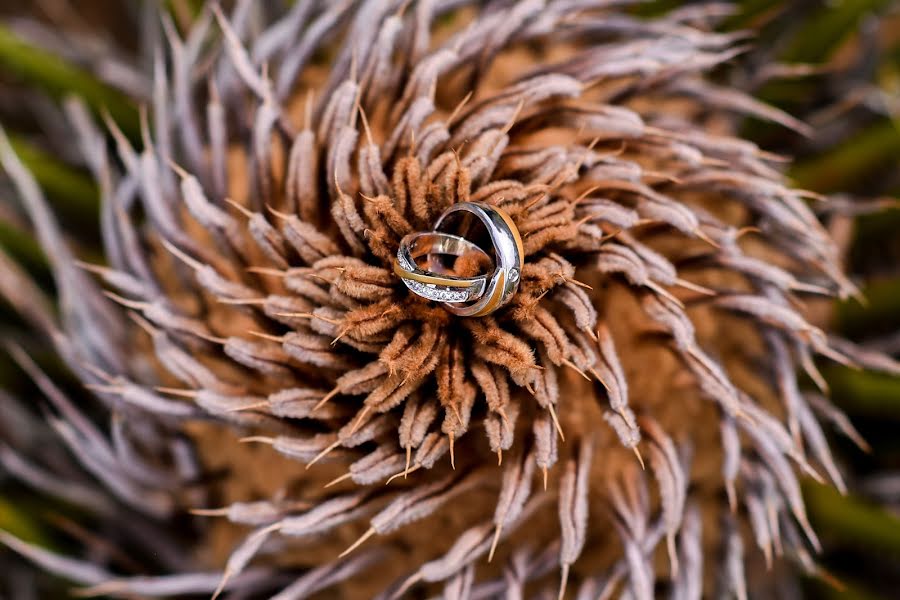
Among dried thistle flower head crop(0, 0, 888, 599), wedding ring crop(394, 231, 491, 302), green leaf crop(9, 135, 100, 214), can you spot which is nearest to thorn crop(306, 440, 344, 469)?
dried thistle flower head crop(0, 0, 888, 599)

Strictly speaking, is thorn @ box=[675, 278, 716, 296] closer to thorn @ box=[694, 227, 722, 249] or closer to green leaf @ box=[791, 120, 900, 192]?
thorn @ box=[694, 227, 722, 249]

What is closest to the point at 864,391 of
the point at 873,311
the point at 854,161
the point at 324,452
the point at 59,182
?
the point at 873,311

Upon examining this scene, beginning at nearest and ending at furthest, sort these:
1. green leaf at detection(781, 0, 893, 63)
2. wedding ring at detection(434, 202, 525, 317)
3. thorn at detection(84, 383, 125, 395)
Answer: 1. wedding ring at detection(434, 202, 525, 317)
2. thorn at detection(84, 383, 125, 395)
3. green leaf at detection(781, 0, 893, 63)

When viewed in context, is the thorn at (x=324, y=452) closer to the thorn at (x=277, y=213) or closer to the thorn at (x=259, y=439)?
the thorn at (x=259, y=439)

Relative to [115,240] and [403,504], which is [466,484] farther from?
[115,240]

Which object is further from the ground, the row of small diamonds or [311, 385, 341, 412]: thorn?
the row of small diamonds
